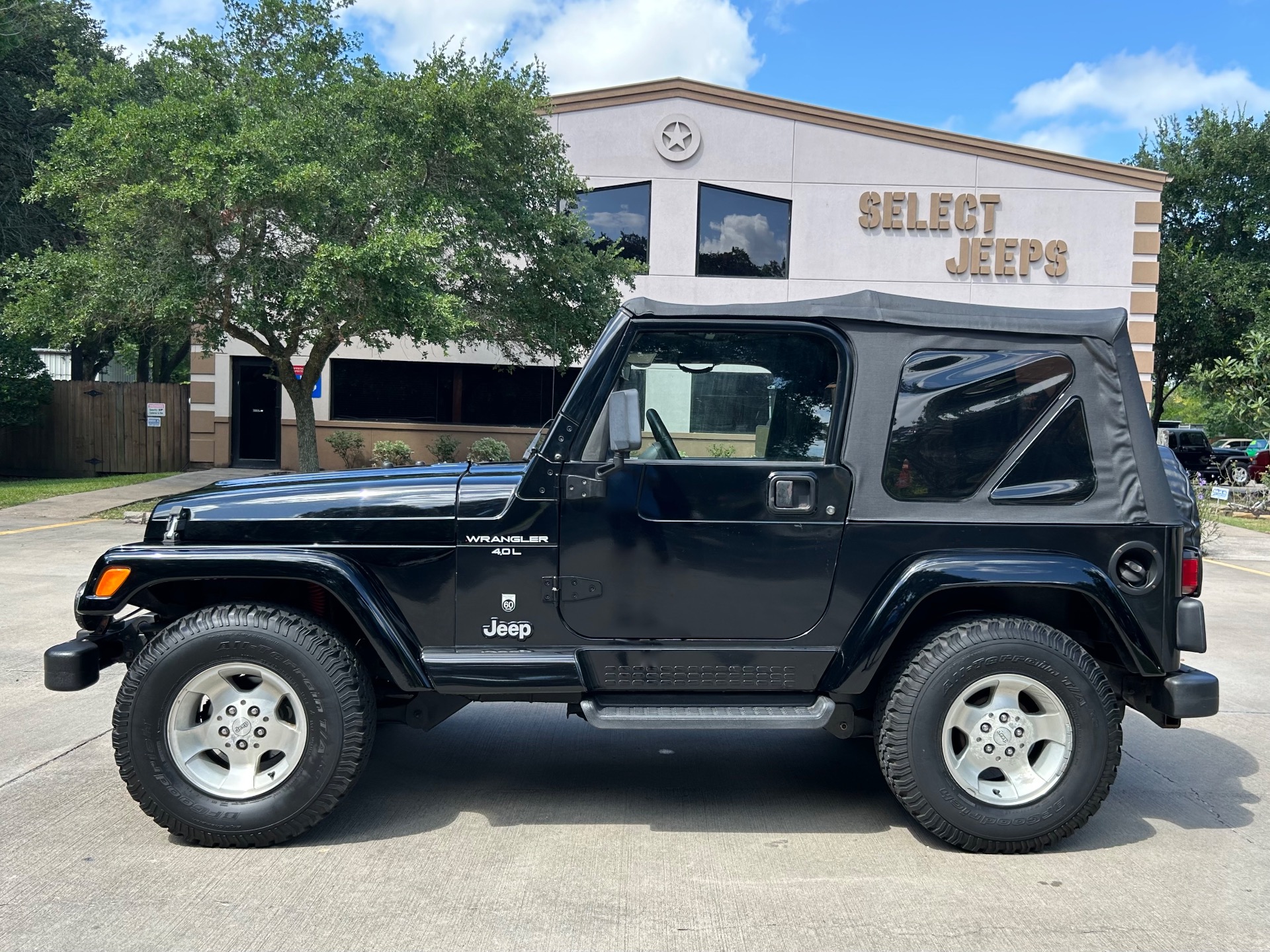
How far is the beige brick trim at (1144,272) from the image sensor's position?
73.8 ft

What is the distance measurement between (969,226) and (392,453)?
44.8ft

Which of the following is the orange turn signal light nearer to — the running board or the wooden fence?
the running board

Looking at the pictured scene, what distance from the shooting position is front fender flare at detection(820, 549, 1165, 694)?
149 inches

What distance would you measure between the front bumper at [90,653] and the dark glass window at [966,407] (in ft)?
10.5

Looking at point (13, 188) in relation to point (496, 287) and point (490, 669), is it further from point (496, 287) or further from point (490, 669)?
point (490, 669)

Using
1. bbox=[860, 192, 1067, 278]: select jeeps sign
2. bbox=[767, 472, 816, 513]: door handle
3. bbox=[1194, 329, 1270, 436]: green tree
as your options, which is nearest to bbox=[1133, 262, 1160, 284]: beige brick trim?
bbox=[860, 192, 1067, 278]: select jeeps sign

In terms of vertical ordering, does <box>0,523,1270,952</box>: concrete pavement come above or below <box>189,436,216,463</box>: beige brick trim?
below

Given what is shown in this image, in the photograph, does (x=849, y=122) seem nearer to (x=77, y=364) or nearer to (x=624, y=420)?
(x=624, y=420)

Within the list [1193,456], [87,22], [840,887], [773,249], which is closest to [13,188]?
[87,22]

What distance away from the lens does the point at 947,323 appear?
3.93 m

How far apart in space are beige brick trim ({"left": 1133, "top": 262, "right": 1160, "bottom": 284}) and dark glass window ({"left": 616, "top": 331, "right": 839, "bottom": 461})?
2174 cm

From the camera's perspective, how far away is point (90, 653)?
386 cm

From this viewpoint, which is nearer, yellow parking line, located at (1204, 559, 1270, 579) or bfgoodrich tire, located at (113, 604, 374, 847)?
bfgoodrich tire, located at (113, 604, 374, 847)

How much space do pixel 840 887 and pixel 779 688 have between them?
29.6 inches
